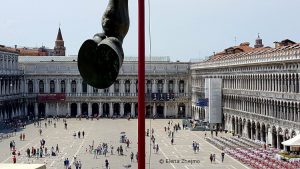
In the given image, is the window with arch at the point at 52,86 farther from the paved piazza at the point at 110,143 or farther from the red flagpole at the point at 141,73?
the red flagpole at the point at 141,73

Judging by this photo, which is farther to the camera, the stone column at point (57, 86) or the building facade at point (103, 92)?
the stone column at point (57, 86)

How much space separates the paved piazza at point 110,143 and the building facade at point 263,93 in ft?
15.5

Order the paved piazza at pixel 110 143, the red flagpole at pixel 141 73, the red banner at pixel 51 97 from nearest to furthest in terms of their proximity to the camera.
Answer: the red flagpole at pixel 141 73 < the paved piazza at pixel 110 143 < the red banner at pixel 51 97

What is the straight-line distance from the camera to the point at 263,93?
49.2 metres

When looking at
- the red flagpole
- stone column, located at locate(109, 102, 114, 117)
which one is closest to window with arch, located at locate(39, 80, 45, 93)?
stone column, located at locate(109, 102, 114, 117)

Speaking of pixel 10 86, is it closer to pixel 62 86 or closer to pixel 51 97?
pixel 51 97

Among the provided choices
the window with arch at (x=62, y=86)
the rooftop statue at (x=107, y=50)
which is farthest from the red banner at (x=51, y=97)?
the rooftop statue at (x=107, y=50)

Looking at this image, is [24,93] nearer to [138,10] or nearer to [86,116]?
[86,116]

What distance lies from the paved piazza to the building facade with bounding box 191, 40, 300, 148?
4728 millimetres

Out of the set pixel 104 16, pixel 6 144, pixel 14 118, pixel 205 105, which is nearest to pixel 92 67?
pixel 104 16

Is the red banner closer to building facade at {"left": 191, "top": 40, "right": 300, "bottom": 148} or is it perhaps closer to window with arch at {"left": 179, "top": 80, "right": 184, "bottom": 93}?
window with arch at {"left": 179, "top": 80, "right": 184, "bottom": 93}

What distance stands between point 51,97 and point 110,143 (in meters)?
37.6

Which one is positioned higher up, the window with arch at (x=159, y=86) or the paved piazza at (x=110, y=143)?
the window with arch at (x=159, y=86)

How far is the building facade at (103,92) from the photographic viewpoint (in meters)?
85.0
